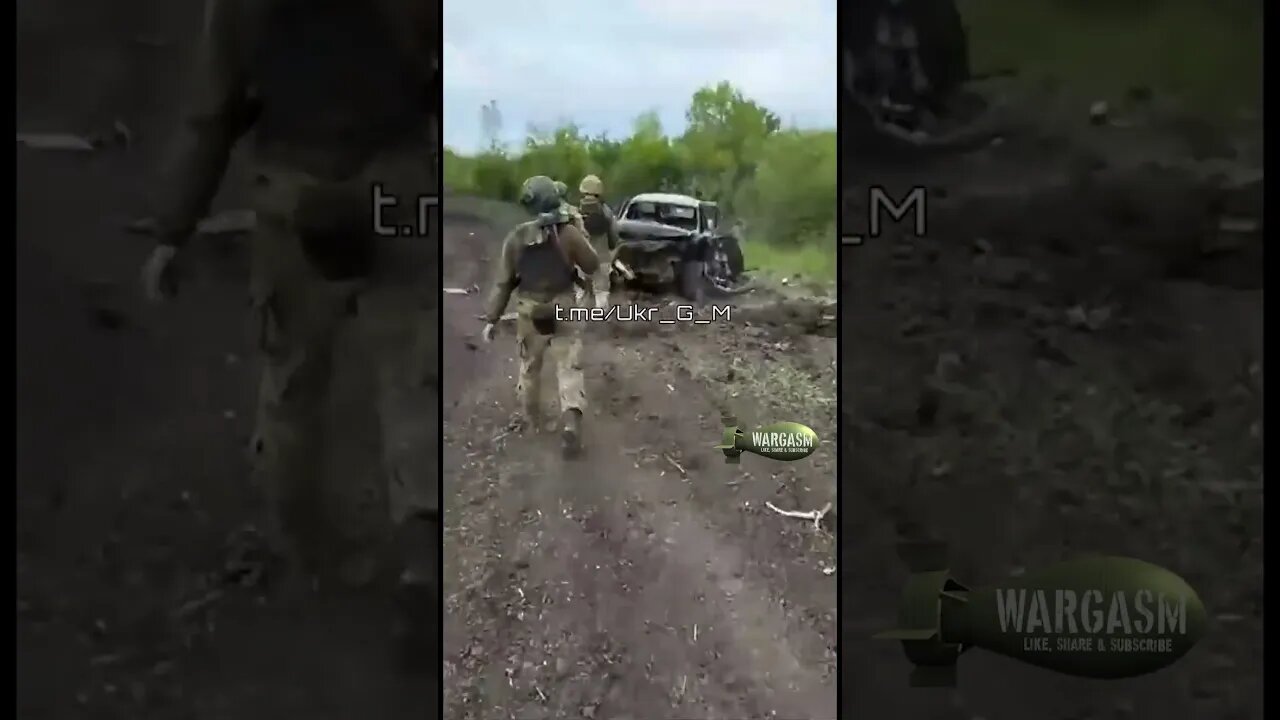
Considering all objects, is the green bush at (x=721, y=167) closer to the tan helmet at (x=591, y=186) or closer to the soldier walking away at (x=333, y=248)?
the tan helmet at (x=591, y=186)

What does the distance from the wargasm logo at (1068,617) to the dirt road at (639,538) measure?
20 cm

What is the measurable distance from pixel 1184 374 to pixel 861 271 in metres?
0.68

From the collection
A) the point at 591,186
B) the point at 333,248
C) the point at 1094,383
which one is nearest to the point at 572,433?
the point at 591,186

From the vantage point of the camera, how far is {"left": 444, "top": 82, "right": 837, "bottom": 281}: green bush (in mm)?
2000

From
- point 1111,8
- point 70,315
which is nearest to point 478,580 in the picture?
point 70,315

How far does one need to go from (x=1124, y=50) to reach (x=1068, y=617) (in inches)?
45.1

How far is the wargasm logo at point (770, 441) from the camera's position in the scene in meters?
2.01

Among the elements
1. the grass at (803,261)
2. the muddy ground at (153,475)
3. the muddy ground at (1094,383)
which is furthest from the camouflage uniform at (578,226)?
the muddy ground at (153,475)

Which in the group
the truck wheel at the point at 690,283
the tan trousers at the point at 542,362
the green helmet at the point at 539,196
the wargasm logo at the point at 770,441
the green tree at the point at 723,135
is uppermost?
the green tree at the point at 723,135

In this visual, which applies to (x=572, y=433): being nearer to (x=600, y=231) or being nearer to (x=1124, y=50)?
(x=600, y=231)

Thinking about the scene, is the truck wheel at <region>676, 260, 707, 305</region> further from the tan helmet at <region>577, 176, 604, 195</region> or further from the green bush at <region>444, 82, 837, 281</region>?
the tan helmet at <region>577, 176, 604, 195</region>

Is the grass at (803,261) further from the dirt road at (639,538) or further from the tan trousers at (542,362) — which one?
the tan trousers at (542,362)

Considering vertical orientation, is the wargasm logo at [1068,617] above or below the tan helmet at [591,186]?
below

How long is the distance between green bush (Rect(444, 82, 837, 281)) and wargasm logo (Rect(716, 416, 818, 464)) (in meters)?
0.32
